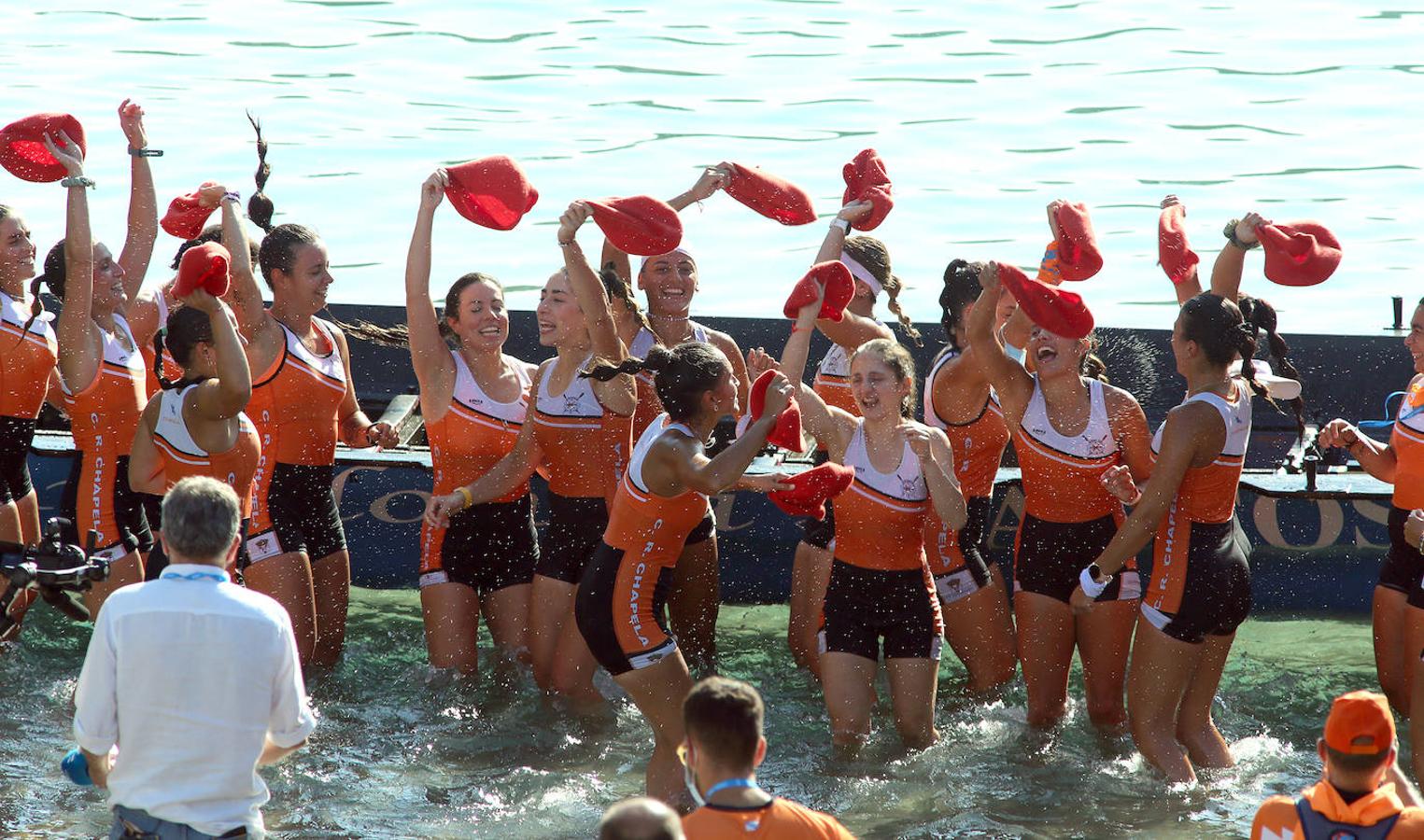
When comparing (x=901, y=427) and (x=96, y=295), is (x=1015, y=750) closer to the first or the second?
(x=901, y=427)

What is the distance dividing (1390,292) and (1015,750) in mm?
10753

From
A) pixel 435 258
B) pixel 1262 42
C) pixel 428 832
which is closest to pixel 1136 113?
pixel 1262 42

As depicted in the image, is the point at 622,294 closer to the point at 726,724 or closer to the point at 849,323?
the point at 849,323

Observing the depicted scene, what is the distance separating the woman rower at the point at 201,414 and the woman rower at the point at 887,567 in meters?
2.18

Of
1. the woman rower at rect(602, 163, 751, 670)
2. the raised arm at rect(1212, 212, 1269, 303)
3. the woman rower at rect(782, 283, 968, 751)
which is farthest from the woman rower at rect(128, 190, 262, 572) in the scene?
the raised arm at rect(1212, 212, 1269, 303)

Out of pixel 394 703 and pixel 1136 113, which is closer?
pixel 394 703

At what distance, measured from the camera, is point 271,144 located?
1992 cm

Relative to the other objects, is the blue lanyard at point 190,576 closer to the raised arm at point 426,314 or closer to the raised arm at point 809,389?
the raised arm at point 426,314

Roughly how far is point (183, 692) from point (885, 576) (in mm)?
2866

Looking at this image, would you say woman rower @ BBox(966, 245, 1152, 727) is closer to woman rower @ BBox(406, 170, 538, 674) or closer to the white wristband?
the white wristband

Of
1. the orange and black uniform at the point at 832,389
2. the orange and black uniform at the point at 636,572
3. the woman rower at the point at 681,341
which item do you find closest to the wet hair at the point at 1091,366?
the orange and black uniform at the point at 832,389

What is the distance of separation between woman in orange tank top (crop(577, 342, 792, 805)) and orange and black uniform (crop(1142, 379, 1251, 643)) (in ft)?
4.75

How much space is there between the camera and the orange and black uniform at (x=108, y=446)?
22.2 ft

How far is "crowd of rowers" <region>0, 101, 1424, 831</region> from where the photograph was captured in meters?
5.75
